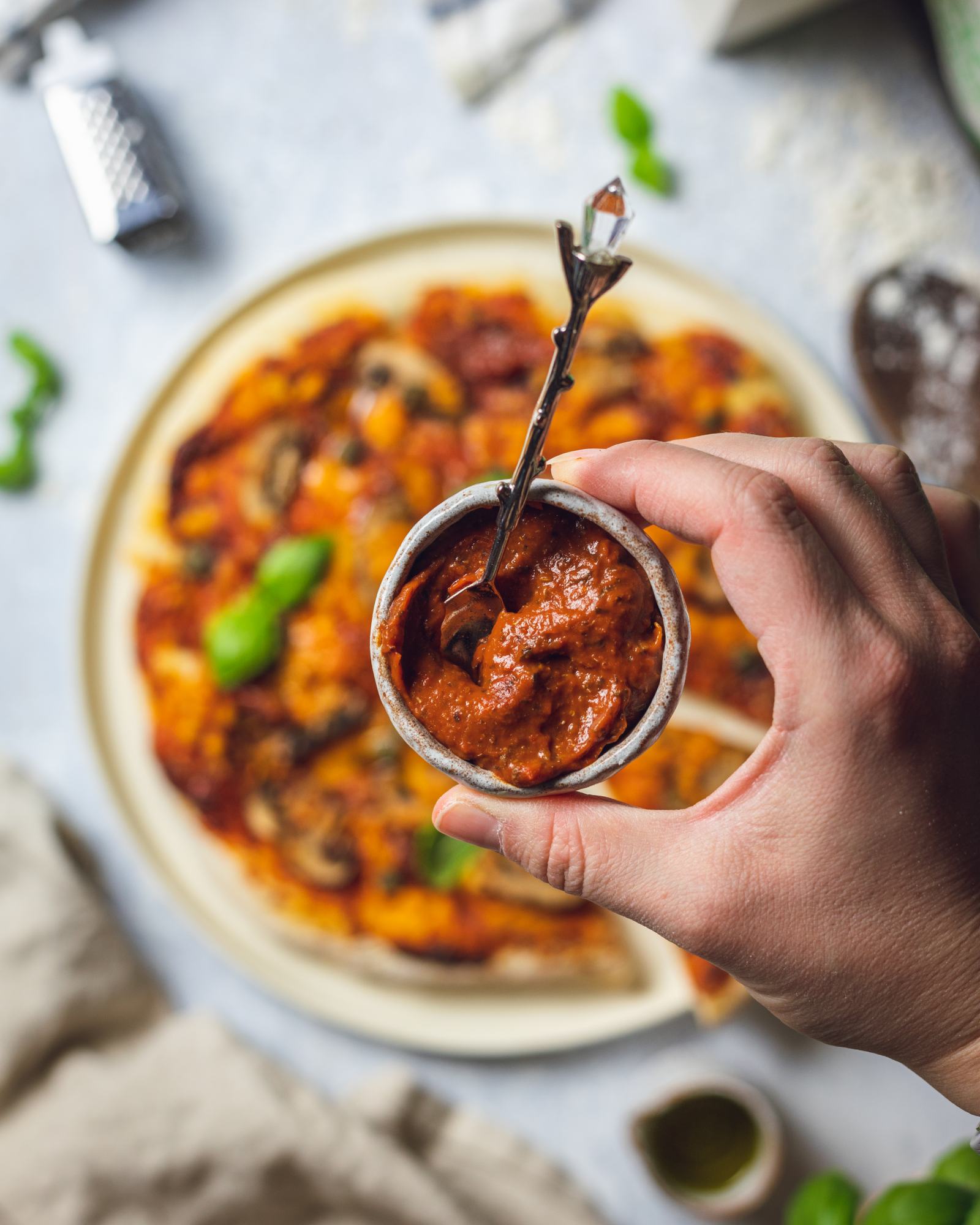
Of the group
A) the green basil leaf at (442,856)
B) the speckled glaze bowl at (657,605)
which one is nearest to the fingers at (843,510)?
the speckled glaze bowl at (657,605)

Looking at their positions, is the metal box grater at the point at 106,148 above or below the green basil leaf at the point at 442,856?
above

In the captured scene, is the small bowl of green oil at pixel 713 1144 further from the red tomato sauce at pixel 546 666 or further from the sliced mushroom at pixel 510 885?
the red tomato sauce at pixel 546 666

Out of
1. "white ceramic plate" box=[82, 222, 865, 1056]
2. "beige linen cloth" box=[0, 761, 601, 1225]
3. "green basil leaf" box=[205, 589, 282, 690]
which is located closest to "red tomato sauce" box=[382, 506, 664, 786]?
"green basil leaf" box=[205, 589, 282, 690]

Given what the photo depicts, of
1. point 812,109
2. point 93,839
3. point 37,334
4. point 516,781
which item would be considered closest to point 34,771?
point 93,839

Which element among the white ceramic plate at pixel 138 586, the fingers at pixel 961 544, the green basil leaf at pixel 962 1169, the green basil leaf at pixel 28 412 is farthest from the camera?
the green basil leaf at pixel 28 412

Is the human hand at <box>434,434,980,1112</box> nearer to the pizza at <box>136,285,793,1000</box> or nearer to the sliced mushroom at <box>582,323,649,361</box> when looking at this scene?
the pizza at <box>136,285,793,1000</box>

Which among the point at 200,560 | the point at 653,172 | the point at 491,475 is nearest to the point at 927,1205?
the point at 491,475
